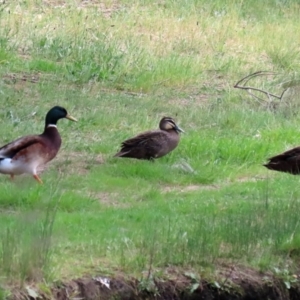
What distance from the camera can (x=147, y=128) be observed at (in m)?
13.7

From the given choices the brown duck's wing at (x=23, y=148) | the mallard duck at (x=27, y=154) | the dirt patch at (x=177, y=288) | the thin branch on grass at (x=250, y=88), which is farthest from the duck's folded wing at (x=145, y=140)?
the thin branch on grass at (x=250, y=88)

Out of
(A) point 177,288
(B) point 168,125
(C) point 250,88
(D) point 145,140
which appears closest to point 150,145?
(D) point 145,140

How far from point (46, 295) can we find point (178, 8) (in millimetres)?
14127

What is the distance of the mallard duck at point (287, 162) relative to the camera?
10.9m

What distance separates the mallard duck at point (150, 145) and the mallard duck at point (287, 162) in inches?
59.8

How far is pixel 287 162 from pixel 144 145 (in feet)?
6.10

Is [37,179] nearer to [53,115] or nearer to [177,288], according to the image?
[53,115]

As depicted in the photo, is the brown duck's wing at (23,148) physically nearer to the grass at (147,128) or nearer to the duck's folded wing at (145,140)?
the grass at (147,128)

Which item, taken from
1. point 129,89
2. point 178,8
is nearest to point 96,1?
point 178,8

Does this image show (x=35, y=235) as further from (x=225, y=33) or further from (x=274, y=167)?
(x=225, y=33)

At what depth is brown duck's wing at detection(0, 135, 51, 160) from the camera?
409 inches

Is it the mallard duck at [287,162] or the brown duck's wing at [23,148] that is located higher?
the brown duck's wing at [23,148]

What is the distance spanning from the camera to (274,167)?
36.1 feet

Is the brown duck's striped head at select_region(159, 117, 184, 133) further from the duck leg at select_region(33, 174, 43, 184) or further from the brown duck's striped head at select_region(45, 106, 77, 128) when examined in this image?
the duck leg at select_region(33, 174, 43, 184)
